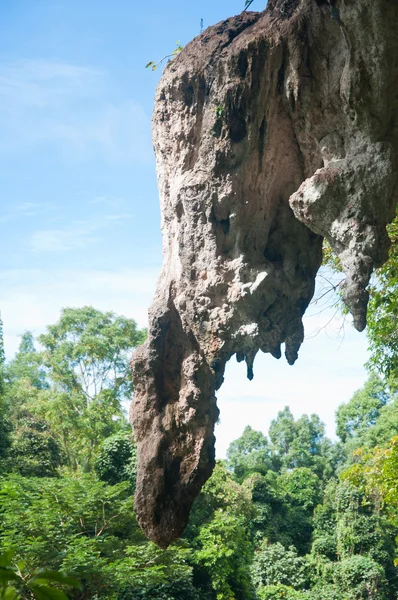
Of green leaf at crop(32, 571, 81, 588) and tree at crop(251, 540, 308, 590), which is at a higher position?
green leaf at crop(32, 571, 81, 588)

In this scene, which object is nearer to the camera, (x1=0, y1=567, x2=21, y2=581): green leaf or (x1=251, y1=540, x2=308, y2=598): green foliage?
(x1=0, y1=567, x2=21, y2=581): green leaf

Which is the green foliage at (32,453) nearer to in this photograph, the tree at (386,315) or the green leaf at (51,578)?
the tree at (386,315)

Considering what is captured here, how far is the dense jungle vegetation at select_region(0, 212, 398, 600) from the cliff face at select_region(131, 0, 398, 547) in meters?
2.27

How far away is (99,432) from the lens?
70.7ft

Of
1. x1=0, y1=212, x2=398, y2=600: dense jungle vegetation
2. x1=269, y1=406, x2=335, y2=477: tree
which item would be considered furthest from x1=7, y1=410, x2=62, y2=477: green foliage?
x1=269, y1=406, x2=335, y2=477: tree

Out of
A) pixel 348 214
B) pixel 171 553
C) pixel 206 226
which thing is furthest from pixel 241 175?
pixel 171 553

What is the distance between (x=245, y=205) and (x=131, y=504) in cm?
920

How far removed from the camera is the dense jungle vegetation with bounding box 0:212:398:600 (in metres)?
11.3

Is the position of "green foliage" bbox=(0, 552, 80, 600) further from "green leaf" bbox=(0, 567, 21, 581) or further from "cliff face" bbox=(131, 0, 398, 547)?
"cliff face" bbox=(131, 0, 398, 547)

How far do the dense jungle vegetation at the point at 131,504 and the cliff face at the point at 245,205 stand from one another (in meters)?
2.27

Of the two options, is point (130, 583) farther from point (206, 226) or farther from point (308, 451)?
point (308, 451)

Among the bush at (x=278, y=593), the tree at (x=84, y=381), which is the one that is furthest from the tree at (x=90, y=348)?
the bush at (x=278, y=593)

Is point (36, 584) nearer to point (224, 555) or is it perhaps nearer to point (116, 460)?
point (224, 555)

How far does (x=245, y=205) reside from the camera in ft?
22.1
